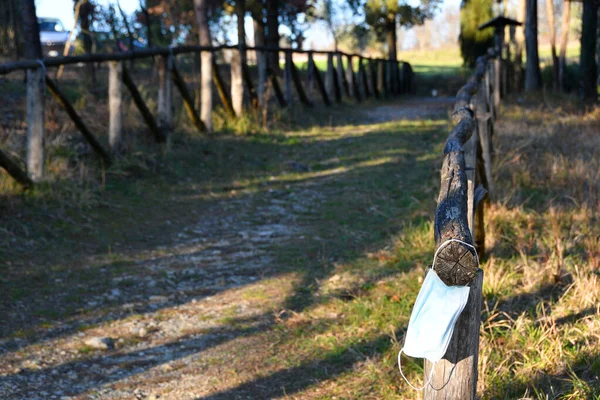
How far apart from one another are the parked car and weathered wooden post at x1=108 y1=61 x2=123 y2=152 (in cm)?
1363

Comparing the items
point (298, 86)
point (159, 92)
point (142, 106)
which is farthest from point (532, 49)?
point (142, 106)

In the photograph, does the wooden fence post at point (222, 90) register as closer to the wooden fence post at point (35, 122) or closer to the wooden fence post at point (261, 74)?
the wooden fence post at point (261, 74)

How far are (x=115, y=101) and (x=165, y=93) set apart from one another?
5.10 ft

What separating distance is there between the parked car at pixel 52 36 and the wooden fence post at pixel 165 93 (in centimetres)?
1229

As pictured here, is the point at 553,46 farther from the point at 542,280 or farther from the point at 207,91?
the point at 542,280

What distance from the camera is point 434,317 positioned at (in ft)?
6.81

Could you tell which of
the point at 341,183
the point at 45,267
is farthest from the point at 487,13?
the point at 45,267

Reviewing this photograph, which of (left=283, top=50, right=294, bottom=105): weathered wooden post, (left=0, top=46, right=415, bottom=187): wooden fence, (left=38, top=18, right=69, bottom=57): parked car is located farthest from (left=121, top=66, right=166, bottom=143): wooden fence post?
(left=38, top=18, right=69, bottom=57): parked car

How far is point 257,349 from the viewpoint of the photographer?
4.21m

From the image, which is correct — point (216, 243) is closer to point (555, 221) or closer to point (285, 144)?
point (555, 221)

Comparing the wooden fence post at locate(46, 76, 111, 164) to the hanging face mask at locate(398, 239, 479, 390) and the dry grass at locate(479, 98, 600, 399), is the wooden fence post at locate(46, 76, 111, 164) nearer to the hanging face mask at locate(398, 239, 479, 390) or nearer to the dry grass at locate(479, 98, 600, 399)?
the dry grass at locate(479, 98, 600, 399)

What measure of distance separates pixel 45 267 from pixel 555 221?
12.3 feet

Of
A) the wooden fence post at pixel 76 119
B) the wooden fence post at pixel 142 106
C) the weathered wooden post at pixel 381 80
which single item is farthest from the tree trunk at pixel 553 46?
the wooden fence post at pixel 76 119

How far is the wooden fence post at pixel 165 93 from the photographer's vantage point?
9312mm
